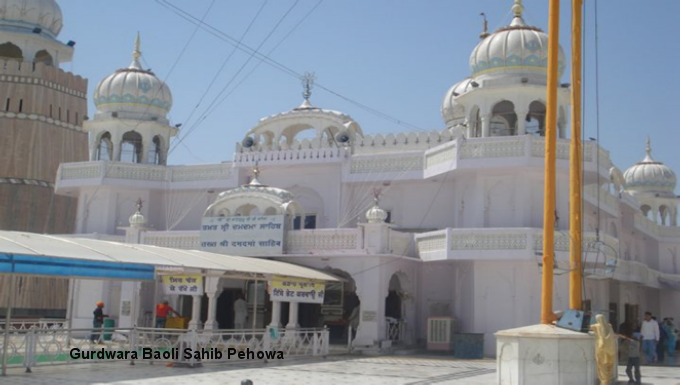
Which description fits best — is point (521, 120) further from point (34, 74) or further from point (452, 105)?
point (34, 74)

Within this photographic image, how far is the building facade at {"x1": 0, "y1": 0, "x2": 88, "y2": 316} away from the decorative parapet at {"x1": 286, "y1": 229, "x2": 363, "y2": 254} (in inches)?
564

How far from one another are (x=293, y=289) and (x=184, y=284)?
2.88 m

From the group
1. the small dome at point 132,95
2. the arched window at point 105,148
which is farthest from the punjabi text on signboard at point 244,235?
the arched window at point 105,148

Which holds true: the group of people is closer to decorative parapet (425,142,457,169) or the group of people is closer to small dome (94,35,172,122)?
decorative parapet (425,142,457,169)

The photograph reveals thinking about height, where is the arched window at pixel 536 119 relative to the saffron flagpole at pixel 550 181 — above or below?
above

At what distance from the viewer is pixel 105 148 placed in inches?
1096

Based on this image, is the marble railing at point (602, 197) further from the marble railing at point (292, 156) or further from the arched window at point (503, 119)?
the marble railing at point (292, 156)

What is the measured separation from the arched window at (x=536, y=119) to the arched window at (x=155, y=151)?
13.2 m

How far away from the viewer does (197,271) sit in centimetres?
1675

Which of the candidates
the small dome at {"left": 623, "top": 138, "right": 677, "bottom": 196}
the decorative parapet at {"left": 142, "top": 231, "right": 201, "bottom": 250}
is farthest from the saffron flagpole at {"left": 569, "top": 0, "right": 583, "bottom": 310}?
the small dome at {"left": 623, "top": 138, "right": 677, "bottom": 196}

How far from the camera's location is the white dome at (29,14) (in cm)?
3169

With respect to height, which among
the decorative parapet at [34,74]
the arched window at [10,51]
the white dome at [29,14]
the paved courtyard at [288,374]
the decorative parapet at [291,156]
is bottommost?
the paved courtyard at [288,374]

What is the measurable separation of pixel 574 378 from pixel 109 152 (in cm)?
2066

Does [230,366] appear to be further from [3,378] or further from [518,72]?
[518,72]
